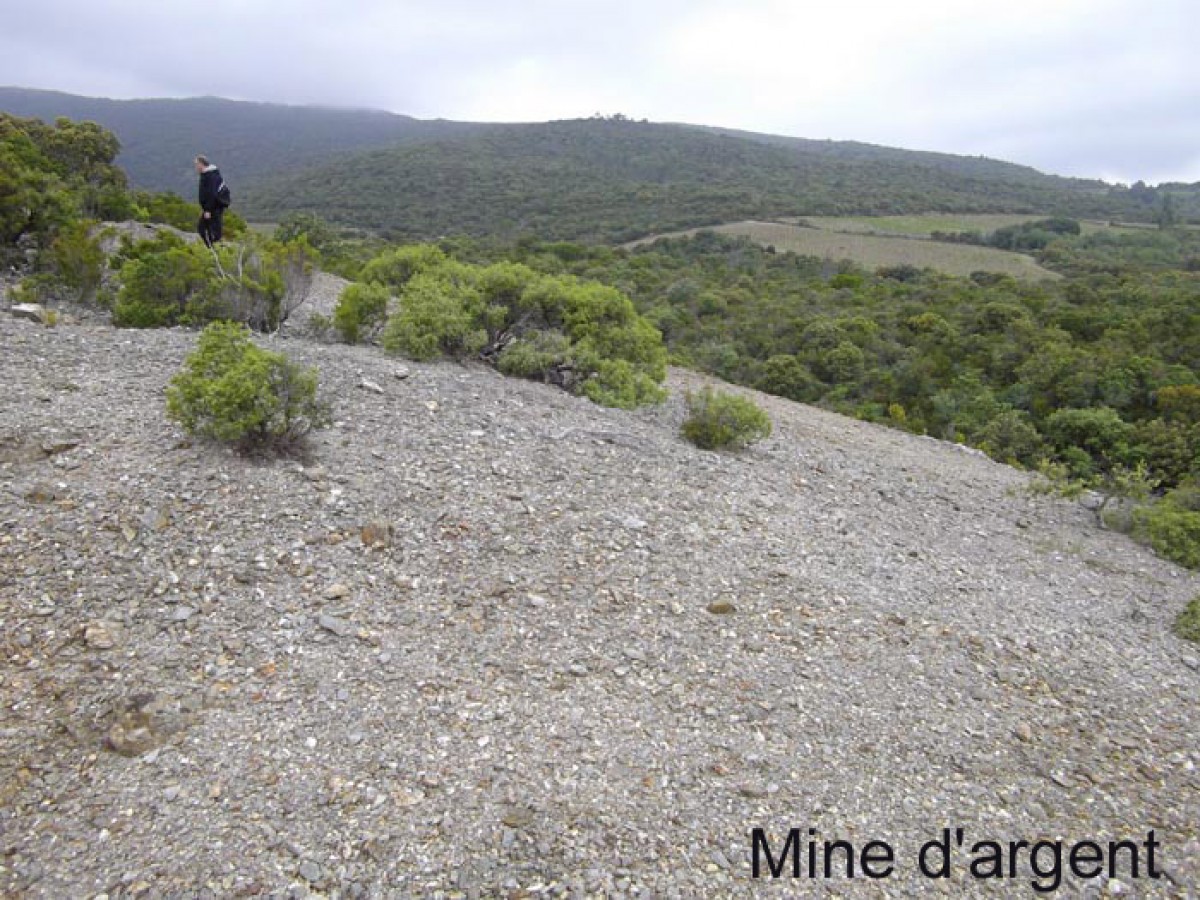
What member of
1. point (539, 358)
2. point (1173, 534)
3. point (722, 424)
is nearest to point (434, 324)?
point (539, 358)

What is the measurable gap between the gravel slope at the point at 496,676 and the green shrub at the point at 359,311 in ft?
10.1

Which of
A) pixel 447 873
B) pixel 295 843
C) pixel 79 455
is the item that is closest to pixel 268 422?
pixel 79 455

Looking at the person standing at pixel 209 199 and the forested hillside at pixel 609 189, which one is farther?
the forested hillside at pixel 609 189

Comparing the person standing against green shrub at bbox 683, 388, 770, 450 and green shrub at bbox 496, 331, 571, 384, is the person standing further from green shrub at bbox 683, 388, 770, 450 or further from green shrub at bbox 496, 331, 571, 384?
green shrub at bbox 683, 388, 770, 450

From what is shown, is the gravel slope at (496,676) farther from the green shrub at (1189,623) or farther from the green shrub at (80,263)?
the green shrub at (80,263)

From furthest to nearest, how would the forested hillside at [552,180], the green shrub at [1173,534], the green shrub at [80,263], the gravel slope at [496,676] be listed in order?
1. the forested hillside at [552,180]
2. the green shrub at [80,263]
3. the green shrub at [1173,534]
4. the gravel slope at [496,676]

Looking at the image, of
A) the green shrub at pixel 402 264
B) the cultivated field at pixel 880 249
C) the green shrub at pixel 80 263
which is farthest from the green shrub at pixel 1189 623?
the cultivated field at pixel 880 249

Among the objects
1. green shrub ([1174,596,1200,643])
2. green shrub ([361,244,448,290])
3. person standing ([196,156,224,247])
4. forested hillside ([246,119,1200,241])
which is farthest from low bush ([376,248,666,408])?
forested hillside ([246,119,1200,241])

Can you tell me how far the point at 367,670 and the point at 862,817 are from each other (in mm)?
2936

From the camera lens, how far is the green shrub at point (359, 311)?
10070 mm

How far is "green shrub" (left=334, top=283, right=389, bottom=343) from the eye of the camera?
1007 centimetres

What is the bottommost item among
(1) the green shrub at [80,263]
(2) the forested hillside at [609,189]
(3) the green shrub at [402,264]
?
(1) the green shrub at [80,263]

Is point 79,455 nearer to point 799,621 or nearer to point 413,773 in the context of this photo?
point 413,773

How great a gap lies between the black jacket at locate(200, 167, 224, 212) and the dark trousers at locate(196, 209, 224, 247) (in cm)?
28
